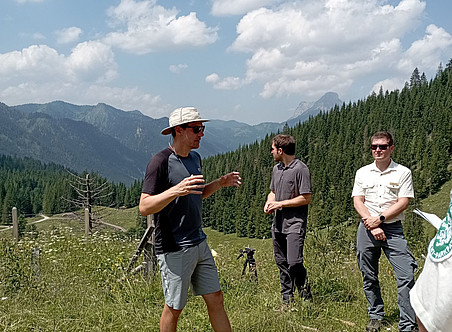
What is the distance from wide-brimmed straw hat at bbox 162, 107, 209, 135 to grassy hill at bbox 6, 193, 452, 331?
7.16 ft

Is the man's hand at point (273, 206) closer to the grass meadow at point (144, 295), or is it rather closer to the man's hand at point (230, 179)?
the grass meadow at point (144, 295)

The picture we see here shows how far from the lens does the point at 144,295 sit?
5.11m

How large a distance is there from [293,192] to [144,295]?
227 cm

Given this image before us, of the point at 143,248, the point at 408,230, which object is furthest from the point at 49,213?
the point at 143,248

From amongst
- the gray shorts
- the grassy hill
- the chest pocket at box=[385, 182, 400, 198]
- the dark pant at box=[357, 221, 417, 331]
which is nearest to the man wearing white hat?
the gray shorts

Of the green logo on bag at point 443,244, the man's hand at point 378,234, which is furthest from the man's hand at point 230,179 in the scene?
the green logo on bag at point 443,244

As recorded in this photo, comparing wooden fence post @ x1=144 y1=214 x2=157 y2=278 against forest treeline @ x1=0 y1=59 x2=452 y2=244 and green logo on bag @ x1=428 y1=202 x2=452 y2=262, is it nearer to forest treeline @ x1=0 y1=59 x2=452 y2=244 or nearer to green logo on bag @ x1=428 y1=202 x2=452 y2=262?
green logo on bag @ x1=428 y1=202 x2=452 y2=262

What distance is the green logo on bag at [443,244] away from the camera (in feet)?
3.46

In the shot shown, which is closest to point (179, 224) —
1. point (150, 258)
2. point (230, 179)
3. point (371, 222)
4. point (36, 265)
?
point (230, 179)

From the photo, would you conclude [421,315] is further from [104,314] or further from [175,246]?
[104,314]

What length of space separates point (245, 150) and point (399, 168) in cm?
12064

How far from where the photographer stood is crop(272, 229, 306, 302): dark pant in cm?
→ 502

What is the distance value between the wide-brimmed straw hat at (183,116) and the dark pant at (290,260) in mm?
2254

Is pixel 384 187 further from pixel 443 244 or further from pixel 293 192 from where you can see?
pixel 443 244
